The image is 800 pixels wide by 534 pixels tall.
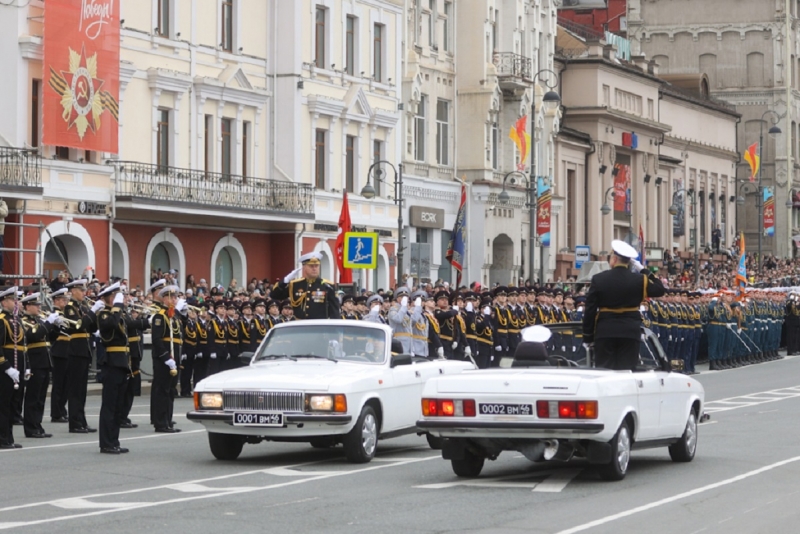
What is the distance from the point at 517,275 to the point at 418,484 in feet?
159

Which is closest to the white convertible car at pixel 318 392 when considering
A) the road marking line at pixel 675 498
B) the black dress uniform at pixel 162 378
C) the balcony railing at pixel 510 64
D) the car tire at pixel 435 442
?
the car tire at pixel 435 442

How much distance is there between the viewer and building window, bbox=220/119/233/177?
4575cm

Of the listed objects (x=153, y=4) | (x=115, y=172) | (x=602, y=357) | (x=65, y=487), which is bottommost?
(x=65, y=487)

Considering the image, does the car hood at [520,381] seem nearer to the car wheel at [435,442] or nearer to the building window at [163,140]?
the car wheel at [435,442]

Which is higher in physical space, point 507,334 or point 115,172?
point 115,172

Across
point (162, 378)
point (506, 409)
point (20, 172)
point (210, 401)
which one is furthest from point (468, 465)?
point (20, 172)

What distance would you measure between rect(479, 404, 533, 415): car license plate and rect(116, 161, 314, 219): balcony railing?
85.5 feet

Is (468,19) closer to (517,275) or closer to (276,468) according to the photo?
(517,275)

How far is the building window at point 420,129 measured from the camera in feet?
189

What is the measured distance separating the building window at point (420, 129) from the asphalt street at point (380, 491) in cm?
3767

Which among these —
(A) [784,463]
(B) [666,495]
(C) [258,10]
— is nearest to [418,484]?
(B) [666,495]

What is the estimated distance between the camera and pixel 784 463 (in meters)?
17.3

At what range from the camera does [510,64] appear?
206 feet

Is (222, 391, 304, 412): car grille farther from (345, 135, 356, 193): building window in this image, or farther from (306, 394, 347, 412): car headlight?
(345, 135, 356, 193): building window
